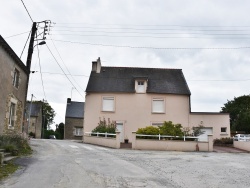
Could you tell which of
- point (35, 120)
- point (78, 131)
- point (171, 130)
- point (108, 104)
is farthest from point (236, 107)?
point (171, 130)

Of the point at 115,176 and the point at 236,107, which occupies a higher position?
the point at 236,107

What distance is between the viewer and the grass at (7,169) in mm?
8553

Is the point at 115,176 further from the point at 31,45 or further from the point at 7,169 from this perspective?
the point at 31,45

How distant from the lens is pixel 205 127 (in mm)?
28047

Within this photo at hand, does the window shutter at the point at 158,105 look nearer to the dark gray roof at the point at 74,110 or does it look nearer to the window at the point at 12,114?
the window at the point at 12,114

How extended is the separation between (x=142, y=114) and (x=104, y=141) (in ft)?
22.9

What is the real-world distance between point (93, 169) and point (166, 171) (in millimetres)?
2457

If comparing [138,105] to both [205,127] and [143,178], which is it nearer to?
[205,127]

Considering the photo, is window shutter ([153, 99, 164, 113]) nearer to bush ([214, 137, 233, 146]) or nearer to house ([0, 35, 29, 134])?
bush ([214, 137, 233, 146])

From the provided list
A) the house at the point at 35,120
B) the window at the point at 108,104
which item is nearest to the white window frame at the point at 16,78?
the window at the point at 108,104

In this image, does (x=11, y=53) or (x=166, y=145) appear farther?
(x=166, y=145)

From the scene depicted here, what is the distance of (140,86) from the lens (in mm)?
29359

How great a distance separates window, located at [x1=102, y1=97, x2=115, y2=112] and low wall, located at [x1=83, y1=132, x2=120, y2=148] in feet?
11.7

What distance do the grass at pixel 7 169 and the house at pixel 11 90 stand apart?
472 cm
